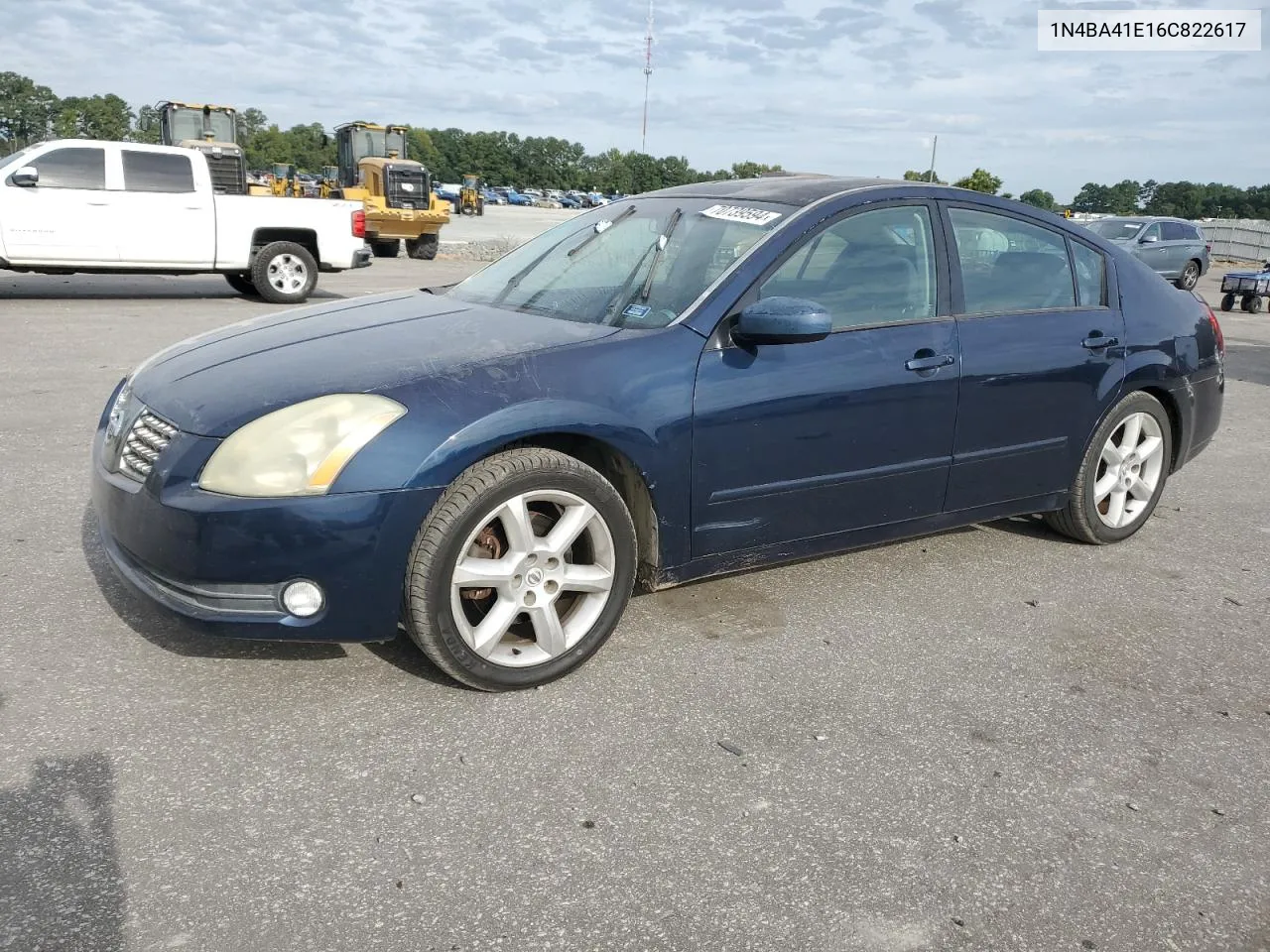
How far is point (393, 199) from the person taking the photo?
75.7 feet

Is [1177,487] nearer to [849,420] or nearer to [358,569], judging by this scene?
[849,420]

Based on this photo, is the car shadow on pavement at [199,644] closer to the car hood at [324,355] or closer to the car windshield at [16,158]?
the car hood at [324,355]

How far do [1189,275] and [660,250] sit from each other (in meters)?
23.6

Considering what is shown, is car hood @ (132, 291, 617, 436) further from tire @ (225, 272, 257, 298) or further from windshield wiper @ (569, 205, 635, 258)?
tire @ (225, 272, 257, 298)

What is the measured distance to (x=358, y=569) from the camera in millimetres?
2893

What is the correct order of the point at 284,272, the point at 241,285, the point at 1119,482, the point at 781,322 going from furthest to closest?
the point at 241,285 → the point at 284,272 → the point at 1119,482 → the point at 781,322

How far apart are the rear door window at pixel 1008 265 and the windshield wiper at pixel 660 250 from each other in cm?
108

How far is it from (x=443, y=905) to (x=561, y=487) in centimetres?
128

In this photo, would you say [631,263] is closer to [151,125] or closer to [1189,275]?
[1189,275]

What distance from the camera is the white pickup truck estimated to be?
1198 centimetres

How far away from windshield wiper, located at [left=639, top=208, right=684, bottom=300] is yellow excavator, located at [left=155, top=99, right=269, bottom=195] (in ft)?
59.8

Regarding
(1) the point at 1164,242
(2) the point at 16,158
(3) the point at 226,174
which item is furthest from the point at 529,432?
(1) the point at 1164,242

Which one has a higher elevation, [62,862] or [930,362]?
[930,362]

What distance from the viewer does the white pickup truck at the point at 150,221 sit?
1198 cm
